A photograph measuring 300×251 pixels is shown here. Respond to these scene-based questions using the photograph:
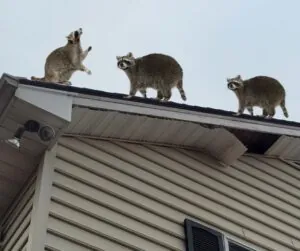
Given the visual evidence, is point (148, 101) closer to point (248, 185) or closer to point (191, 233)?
point (191, 233)

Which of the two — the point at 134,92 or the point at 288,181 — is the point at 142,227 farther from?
the point at 288,181

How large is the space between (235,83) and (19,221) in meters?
3.05

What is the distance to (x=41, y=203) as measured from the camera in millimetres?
5531

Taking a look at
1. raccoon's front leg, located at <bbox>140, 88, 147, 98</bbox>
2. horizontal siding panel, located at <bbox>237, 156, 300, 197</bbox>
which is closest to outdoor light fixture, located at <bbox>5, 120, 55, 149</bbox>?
raccoon's front leg, located at <bbox>140, 88, 147, 98</bbox>

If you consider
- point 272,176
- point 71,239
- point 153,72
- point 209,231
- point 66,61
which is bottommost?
point 71,239

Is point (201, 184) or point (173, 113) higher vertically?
point (173, 113)

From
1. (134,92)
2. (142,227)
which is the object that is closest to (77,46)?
(134,92)

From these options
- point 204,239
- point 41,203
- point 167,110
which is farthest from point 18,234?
point 167,110

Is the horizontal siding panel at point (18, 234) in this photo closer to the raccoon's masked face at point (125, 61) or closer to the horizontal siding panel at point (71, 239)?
the horizontal siding panel at point (71, 239)

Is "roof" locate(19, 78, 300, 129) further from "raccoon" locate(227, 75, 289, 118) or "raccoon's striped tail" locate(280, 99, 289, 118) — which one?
"raccoon's striped tail" locate(280, 99, 289, 118)

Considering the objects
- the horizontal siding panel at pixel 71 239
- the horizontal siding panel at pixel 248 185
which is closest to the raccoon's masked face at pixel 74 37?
the horizontal siding panel at pixel 248 185

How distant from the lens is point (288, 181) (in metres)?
7.88

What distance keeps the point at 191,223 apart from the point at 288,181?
6.09ft

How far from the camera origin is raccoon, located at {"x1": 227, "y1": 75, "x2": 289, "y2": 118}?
7891 millimetres
